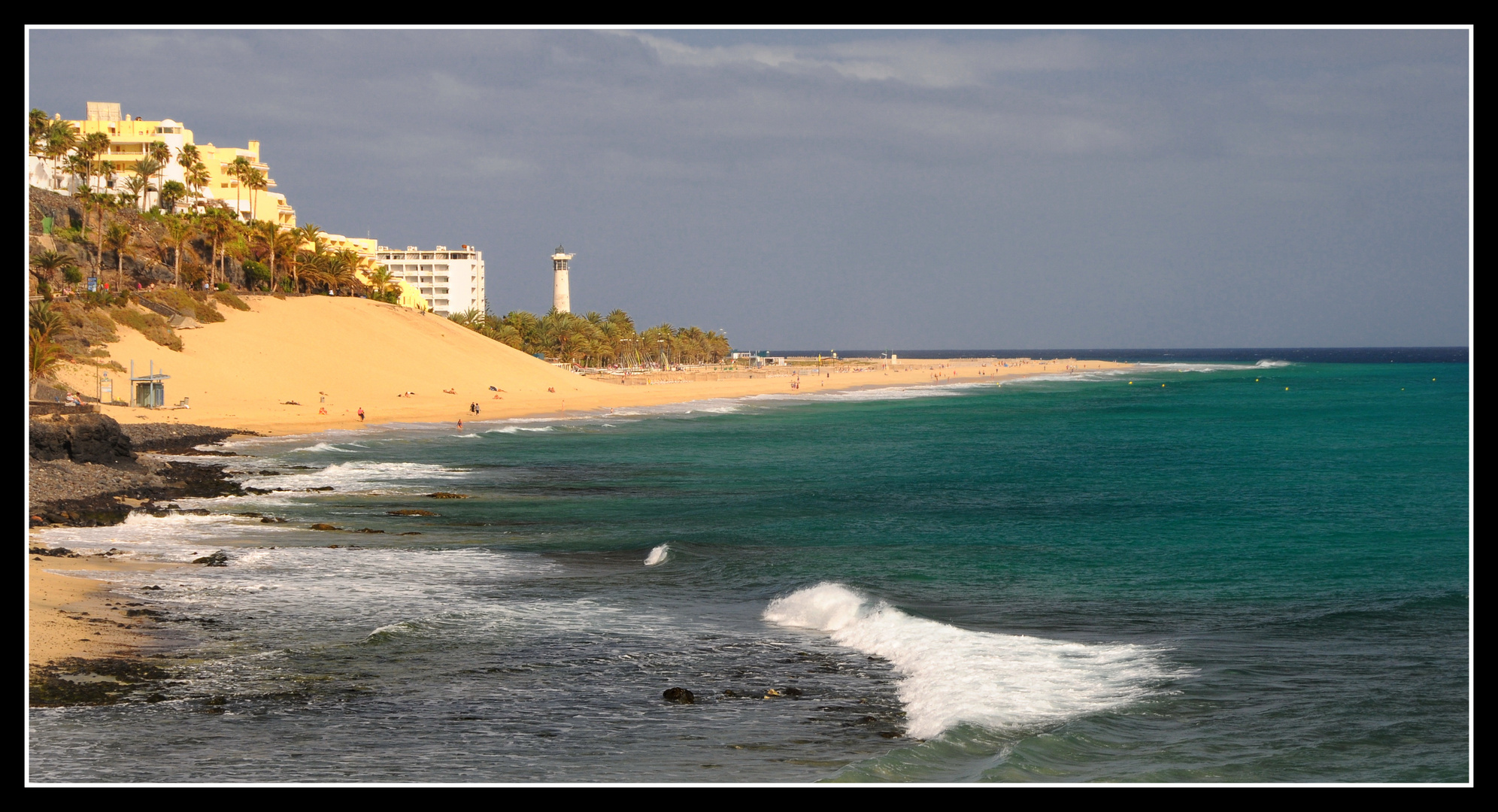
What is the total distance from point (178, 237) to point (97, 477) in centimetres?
6091

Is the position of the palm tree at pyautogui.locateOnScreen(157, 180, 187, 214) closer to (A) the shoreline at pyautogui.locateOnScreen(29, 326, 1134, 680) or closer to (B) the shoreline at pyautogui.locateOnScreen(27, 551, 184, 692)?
Result: (A) the shoreline at pyautogui.locateOnScreen(29, 326, 1134, 680)

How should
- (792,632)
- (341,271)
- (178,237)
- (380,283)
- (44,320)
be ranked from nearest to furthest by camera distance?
(792,632)
(44,320)
(178,237)
(341,271)
(380,283)

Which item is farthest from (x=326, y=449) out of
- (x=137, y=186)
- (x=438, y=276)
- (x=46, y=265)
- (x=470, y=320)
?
(x=438, y=276)

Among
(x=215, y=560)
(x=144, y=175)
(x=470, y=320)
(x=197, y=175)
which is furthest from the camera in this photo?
(x=470, y=320)

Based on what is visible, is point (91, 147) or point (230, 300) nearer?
point (91, 147)

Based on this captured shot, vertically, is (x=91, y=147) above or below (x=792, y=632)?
above

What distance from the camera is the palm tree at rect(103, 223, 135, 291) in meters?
82.6

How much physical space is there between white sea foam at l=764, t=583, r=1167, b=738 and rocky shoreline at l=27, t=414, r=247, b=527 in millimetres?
18318

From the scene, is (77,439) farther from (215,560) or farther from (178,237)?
(178,237)

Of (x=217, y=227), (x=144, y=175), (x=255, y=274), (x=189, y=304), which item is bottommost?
(x=189, y=304)

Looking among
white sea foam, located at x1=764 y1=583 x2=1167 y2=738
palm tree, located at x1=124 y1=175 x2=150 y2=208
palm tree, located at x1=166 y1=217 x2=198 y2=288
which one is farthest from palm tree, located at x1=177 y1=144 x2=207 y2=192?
white sea foam, located at x1=764 y1=583 x2=1167 y2=738

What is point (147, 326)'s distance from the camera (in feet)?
255

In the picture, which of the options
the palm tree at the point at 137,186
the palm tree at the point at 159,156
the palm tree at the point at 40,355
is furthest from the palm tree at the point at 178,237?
the palm tree at the point at 40,355

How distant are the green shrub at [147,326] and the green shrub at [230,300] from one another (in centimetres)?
1141
